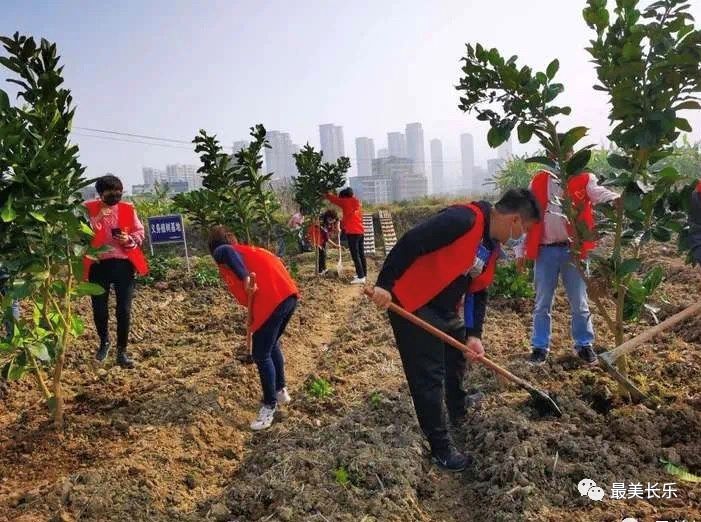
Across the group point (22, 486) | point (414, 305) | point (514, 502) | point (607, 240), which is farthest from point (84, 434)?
point (607, 240)

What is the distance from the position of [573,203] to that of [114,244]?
3822 mm

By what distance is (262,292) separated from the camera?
3836 mm

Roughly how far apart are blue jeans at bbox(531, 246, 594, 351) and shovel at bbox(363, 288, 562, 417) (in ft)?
3.27

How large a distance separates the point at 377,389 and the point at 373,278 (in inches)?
264

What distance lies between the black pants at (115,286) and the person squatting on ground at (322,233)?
532 cm

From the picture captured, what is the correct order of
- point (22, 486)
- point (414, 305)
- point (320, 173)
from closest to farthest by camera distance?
point (414, 305)
point (22, 486)
point (320, 173)

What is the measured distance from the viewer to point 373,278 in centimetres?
1103

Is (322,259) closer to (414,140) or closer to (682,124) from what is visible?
(682,124)

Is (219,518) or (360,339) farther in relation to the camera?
(360,339)

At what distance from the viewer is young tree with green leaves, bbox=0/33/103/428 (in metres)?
3.22

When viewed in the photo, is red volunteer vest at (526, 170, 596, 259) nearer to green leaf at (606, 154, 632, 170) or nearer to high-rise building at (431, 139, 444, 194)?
green leaf at (606, 154, 632, 170)

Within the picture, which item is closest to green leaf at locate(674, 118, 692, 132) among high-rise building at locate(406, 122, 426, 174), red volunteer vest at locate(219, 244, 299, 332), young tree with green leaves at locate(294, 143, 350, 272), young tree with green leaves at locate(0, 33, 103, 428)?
red volunteer vest at locate(219, 244, 299, 332)

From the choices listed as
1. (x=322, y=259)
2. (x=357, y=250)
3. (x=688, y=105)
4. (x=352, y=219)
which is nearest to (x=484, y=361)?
(x=688, y=105)

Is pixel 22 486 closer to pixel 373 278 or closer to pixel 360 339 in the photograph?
pixel 360 339
